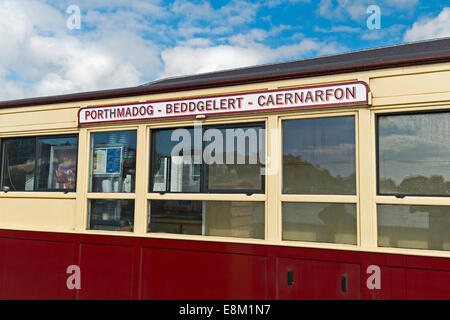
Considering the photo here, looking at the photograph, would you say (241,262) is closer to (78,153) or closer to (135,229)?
(135,229)

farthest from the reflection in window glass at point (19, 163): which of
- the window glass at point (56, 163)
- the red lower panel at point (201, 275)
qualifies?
the red lower panel at point (201, 275)

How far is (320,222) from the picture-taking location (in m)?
3.34

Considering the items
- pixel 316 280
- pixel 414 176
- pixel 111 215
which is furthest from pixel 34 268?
pixel 414 176

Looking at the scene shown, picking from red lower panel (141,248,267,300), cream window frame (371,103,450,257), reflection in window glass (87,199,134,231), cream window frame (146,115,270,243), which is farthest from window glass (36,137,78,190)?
cream window frame (371,103,450,257)

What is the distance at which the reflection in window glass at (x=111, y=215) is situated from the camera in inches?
160

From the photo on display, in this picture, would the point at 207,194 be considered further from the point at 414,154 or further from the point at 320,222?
the point at 414,154

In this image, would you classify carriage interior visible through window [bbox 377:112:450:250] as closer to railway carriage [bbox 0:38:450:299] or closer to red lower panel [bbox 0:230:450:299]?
railway carriage [bbox 0:38:450:299]

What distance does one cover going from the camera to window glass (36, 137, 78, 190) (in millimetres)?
4430

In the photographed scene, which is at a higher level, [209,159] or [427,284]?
[209,159]

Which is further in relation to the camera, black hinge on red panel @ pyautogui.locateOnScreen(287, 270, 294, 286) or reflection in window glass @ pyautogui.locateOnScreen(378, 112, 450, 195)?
black hinge on red panel @ pyautogui.locateOnScreen(287, 270, 294, 286)

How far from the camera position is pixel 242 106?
363 cm

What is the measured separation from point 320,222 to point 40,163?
330 centimetres

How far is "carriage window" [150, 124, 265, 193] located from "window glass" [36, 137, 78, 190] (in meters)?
1.07

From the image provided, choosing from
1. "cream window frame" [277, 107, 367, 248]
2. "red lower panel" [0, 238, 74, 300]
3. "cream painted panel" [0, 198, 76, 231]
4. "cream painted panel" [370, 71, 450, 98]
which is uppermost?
"cream painted panel" [370, 71, 450, 98]
